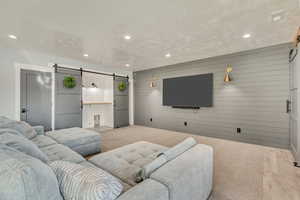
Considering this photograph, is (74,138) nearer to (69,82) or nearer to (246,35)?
(69,82)

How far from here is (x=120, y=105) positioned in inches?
244

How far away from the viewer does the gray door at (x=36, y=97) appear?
3.90 meters

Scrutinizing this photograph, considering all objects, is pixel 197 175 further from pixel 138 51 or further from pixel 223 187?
pixel 138 51

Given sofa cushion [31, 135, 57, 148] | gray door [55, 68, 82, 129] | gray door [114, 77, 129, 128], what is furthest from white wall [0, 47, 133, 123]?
gray door [114, 77, 129, 128]

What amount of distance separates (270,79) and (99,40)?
14.0 feet

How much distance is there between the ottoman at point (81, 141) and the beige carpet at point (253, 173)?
44cm

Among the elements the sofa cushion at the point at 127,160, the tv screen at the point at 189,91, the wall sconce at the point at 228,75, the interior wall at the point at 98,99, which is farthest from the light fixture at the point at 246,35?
the interior wall at the point at 98,99

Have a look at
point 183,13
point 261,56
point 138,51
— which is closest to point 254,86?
point 261,56

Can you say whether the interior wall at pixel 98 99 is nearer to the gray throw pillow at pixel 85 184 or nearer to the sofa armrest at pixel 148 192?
the gray throw pillow at pixel 85 184

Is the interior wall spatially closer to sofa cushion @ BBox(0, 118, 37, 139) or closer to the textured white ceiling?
the textured white ceiling

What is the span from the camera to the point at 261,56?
11.9 feet

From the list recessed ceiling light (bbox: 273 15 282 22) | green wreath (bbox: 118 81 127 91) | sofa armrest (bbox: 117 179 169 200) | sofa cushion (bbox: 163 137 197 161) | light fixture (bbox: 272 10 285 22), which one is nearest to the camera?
sofa armrest (bbox: 117 179 169 200)

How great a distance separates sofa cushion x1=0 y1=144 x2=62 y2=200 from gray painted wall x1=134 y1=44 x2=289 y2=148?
439 centimetres

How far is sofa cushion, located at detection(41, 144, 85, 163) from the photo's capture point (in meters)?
1.78
